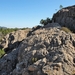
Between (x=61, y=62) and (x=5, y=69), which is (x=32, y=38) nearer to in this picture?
(x=5, y=69)

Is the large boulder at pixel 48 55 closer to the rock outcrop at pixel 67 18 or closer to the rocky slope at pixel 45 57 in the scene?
the rocky slope at pixel 45 57

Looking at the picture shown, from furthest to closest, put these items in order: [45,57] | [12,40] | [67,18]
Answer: [12,40] < [67,18] < [45,57]

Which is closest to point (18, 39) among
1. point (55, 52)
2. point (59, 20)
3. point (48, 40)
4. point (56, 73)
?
point (59, 20)

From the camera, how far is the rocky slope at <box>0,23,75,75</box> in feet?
97.6

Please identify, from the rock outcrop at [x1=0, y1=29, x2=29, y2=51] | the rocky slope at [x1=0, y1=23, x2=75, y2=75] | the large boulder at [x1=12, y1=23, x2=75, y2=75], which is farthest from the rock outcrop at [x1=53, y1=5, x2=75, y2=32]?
the rock outcrop at [x1=0, y1=29, x2=29, y2=51]

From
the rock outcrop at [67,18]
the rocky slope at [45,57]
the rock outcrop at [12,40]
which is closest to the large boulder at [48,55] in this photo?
the rocky slope at [45,57]

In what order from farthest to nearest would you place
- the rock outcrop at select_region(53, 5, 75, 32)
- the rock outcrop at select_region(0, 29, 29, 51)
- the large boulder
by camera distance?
the rock outcrop at select_region(0, 29, 29, 51)
the rock outcrop at select_region(53, 5, 75, 32)
the large boulder

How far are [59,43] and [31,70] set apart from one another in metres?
8.94

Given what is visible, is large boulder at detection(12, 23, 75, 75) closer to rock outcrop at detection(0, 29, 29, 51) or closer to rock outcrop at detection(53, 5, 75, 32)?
rock outcrop at detection(53, 5, 75, 32)

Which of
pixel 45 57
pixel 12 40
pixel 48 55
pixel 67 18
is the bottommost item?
pixel 45 57

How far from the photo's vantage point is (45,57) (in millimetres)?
33594

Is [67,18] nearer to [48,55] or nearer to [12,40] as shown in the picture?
[12,40]

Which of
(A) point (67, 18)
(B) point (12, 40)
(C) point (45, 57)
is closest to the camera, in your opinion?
(C) point (45, 57)

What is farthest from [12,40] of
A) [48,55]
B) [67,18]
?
[48,55]
